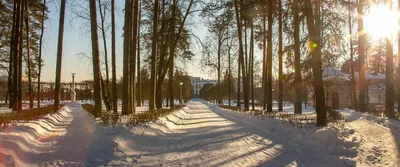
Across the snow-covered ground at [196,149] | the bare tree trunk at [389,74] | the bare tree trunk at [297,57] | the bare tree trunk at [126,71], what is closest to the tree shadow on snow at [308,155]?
the snow-covered ground at [196,149]

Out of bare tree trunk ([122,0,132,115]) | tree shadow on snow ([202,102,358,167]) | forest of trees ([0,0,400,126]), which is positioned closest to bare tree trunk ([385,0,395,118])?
forest of trees ([0,0,400,126])

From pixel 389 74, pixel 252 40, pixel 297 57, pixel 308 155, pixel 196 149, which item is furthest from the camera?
pixel 252 40

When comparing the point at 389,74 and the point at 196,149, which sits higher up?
the point at 389,74

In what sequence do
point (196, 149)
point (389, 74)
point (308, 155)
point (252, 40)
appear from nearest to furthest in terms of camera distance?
1. point (308, 155)
2. point (196, 149)
3. point (389, 74)
4. point (252, 40)

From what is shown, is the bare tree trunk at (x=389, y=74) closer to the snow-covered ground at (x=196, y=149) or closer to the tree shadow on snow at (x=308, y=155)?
the snow-covered ground at (x=196, y=149)

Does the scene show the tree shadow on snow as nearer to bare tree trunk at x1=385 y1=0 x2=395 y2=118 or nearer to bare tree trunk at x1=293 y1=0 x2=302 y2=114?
bare tree trunk at x1=293 y1=0 x2=302 y2=114

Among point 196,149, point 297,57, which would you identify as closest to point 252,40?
point 297,57

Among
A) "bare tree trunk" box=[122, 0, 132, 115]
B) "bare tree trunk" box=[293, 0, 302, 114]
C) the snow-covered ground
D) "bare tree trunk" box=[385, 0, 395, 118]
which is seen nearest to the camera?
the snow-covered ground

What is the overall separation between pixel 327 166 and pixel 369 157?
1.33 m

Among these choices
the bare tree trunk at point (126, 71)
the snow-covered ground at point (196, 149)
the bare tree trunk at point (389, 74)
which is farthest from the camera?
the bare tree trunk at point (389, 74)

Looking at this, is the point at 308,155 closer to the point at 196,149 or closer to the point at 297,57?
the point at 196,149

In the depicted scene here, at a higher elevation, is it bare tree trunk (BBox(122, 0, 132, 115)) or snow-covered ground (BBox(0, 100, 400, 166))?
bare tree trunk (BBox(122, 0, 132, 115))

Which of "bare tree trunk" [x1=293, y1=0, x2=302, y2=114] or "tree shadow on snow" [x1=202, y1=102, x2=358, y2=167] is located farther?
"bare tree trunk" [x1=293, y1=0, x2=302, y2=114]

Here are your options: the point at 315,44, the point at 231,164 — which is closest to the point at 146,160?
the point at 231,164
